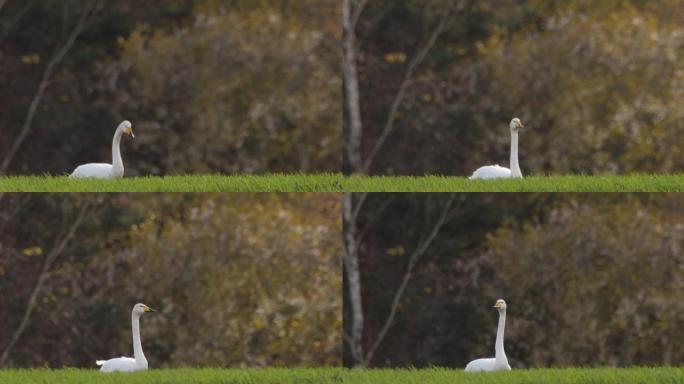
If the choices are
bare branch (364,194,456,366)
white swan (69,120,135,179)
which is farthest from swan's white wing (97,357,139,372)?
bare branch (364,194,456,366)

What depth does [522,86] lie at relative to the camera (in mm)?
21969

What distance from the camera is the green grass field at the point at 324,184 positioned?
668 inches

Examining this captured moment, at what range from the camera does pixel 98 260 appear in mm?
18078

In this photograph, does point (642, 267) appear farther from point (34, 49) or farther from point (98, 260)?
point (34, 49)

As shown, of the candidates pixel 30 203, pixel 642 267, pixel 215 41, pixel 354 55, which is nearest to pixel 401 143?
pixel 354 55

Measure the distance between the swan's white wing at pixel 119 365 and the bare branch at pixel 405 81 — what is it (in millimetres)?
6527

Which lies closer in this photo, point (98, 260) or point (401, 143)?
point (98, 260)

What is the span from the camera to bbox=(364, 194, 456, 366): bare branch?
720 inches

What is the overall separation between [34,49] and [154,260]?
20.3 ft

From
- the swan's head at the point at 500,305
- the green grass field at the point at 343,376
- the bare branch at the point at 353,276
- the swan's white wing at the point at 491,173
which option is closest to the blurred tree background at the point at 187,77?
the bare branch at the point at 353,276

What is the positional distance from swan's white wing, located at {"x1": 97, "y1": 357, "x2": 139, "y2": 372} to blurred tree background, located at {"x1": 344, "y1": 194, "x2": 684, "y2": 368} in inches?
155

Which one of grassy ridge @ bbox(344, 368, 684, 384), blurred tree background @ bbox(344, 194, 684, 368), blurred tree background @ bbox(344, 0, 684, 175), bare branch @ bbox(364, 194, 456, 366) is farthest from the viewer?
blurred tree background @ bbox(344, 0, 684, 175)

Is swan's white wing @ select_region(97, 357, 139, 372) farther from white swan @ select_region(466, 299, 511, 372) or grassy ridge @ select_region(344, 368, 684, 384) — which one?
white swan @ select_region(466, 299, 511, 372)

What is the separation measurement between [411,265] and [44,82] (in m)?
7.57
